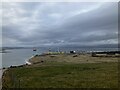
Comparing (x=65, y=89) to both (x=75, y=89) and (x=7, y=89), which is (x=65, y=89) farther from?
(x=7, y=89)

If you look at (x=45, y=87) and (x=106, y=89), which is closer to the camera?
(x=106, y=89)

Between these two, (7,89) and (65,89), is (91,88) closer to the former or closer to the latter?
(65,89)

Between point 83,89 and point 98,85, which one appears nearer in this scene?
point 83,89

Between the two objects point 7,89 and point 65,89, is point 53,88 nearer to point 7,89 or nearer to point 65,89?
point 65,89

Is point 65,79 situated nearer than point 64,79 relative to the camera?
Yes

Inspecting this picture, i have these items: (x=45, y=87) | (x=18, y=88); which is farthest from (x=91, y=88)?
(x=18, y=88)

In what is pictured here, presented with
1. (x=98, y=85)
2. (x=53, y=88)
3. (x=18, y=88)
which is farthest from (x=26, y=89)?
(x=98, y=85)

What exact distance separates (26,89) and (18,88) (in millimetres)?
1181

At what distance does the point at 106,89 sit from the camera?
31.3m

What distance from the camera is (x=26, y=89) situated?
32.2 m

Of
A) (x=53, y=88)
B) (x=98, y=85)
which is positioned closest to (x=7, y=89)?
(x=53, y=88)

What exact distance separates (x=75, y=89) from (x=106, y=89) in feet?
12.0

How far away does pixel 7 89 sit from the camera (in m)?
32.5

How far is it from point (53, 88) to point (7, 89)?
5.64 metres
